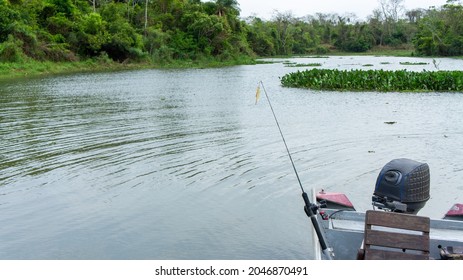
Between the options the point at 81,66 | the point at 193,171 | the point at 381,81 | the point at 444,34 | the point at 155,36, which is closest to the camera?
the point at 193,171

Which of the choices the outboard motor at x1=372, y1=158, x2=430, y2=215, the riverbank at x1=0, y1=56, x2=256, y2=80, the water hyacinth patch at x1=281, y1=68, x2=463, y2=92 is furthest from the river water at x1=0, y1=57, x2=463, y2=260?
the riverbank at x1=0, y1=56, x2=256, y2=80

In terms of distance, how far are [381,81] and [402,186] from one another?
63.1ft

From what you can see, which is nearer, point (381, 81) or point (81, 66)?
point (381, 81)

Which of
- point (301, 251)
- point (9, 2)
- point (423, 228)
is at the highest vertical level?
point (9, 2)

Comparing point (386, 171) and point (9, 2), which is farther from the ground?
point (9, 2)

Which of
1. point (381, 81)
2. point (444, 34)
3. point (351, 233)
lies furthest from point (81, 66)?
point (444, 34)

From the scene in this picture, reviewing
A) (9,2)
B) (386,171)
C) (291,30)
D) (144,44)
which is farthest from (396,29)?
(386,171)

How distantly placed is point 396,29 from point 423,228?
296 feet

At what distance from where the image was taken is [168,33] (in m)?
57.1

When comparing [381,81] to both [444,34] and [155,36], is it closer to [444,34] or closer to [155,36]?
[155,36]

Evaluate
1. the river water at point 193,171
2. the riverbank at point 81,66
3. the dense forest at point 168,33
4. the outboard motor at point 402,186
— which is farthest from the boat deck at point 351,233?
the dense forest at point 168,33

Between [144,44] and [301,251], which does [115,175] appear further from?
[144,44]

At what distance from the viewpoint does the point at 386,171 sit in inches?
229

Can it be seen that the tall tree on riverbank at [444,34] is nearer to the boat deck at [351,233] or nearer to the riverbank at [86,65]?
the riverbank at [86,65]
